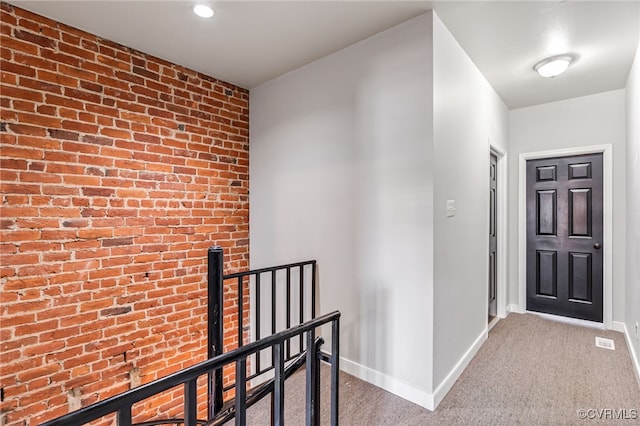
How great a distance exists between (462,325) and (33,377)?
2961 millimetres

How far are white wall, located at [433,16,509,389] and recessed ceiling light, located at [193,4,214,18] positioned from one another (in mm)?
1426

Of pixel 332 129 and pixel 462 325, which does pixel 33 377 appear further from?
pixel 462 325

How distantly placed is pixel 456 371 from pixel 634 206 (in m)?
1.97

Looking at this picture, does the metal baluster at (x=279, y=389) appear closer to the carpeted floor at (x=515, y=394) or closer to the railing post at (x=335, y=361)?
the railing post at (x=335, y=361)

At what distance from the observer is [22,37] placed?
2002 mm

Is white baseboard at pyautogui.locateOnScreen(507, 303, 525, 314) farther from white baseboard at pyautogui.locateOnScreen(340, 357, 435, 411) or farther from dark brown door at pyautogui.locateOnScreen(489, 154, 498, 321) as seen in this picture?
white baseboard at pyautogui.locateOnScreen(340, 357, 435, 411)

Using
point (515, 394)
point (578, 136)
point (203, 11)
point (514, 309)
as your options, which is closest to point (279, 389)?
point (515, 394)

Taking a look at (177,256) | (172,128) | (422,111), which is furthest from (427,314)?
(172,128)

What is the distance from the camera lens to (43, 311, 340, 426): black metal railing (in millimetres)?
697

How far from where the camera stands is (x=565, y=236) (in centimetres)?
365

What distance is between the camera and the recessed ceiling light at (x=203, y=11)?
198 cm

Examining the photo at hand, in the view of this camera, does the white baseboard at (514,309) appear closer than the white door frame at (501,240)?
No

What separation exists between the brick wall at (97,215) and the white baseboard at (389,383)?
1387 millimetres

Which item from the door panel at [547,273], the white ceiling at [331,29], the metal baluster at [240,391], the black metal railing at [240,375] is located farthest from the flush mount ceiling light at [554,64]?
the metal baluster at [240,391]
